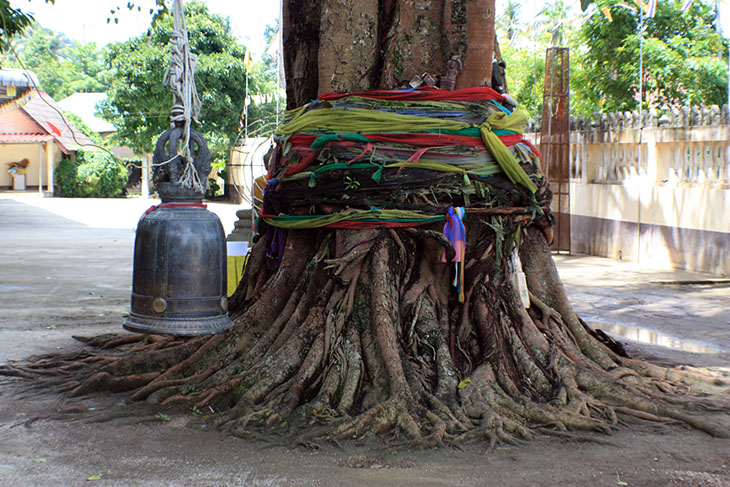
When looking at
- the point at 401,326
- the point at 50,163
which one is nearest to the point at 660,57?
the point at 401,326

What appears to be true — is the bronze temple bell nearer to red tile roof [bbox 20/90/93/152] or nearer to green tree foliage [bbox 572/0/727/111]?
green tree foliage [bbox 572/0/727/111]

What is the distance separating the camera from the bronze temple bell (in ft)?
12.8

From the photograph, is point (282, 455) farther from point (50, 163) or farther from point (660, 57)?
point (50, 163)

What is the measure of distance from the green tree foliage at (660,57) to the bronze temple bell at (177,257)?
618 inches

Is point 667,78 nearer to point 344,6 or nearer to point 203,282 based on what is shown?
point 344,6

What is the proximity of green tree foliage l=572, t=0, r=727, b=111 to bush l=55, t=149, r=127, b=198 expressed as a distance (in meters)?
24.1

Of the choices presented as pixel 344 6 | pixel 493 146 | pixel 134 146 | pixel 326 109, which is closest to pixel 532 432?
pixel 493 146

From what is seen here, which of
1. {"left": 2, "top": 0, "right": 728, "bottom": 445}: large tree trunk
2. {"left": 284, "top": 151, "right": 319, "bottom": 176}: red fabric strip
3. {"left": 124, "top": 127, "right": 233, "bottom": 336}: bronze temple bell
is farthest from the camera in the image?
{"left": 284, "top": 151, "right": 319, "bottom": 176}: red fabric strip

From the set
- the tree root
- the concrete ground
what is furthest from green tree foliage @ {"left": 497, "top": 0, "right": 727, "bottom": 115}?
the tree root

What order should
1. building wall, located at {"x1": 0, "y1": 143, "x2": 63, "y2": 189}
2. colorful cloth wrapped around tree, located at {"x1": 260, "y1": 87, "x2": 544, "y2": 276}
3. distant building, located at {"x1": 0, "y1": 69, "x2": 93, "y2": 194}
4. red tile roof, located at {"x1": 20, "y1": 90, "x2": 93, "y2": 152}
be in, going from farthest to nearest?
1. building wall, located at {"x1": 0, "y1": 143, "x2": 63, "y2": 189}
2. red tile roof, located at {"x1": 20, "y1": 90, "x2": 93, "y2": 152}
3. distant building, located at {"x1": 0, "y1": 69, "x2": 93, "y2": 194}
4. colorful cloth wrapped around tree, located at {"x1": 260, "y1": 87, "x2": 544, "y2": 276}

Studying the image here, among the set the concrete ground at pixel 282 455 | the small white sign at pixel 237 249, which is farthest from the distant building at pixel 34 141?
the concrete ground at pixel 282 455

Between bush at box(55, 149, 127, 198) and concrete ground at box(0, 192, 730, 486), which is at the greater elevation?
bush at box(55, 149, 127, 198)

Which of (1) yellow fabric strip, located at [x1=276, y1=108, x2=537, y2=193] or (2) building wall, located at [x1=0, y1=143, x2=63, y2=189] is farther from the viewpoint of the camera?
(2) building wall, located at [x1=0, y1=143, x2=63, y2=189]

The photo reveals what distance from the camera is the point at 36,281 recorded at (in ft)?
31.7
